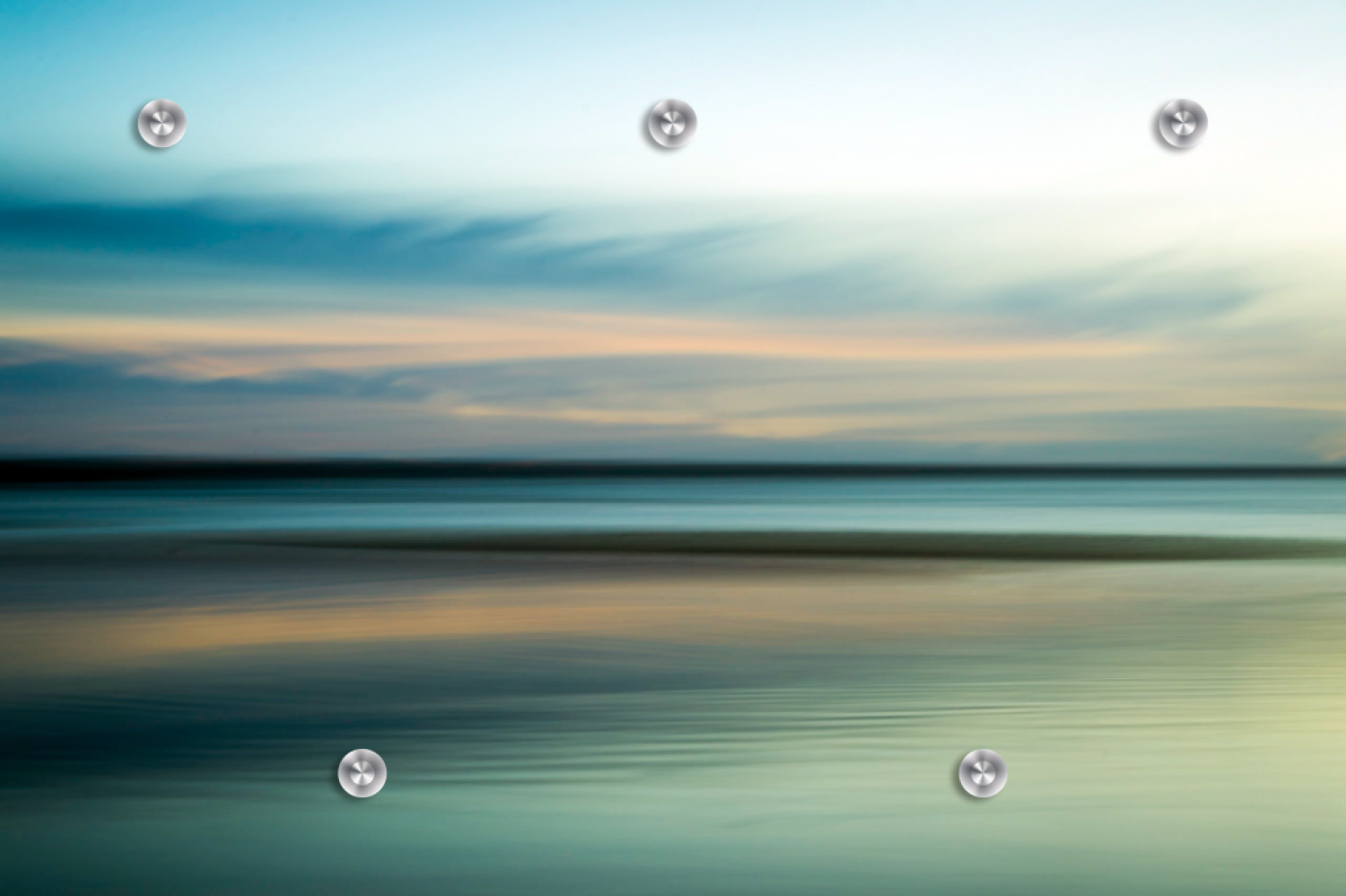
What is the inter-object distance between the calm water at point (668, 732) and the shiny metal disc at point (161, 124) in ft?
8.55

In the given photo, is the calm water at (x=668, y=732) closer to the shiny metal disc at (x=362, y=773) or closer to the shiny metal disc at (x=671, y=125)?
the shiny metal disc at (x=362, y=773)

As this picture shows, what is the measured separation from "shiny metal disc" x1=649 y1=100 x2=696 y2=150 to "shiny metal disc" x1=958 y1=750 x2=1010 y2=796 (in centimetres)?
268

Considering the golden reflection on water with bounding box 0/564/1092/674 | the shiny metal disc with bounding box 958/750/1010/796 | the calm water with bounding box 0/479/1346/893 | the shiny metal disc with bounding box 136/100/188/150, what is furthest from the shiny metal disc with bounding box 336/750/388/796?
the golden reflection on water with bounding box 0/564/1092/674

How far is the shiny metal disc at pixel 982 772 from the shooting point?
173 inches

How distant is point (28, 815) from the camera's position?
A: 15.8ft

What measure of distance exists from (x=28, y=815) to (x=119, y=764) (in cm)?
65

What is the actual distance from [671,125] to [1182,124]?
2.19 meters

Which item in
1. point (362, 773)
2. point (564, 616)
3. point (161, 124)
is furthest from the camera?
point (564, 616)

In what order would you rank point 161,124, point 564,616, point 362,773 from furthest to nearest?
point 564,616
point 161,124
point 362,773

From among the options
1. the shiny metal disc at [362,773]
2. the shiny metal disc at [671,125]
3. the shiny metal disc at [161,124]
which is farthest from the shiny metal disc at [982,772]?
the shiny metal disc at [161,124]

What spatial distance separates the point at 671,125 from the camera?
5254mm

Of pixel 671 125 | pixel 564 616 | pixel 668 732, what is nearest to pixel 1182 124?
pixel 671 125

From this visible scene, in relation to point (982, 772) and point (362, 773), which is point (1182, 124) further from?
point (362, 773)

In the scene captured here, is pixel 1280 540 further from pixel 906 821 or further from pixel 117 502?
pixel 117 502
